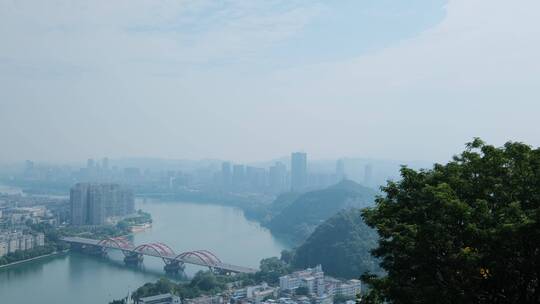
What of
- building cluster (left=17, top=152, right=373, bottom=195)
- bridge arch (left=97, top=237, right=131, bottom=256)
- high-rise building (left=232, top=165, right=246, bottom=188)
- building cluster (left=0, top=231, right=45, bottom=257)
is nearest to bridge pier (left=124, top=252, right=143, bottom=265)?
bridge arch (left=97, top=237, right=131, bottom=256)

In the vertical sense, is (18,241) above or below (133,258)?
above

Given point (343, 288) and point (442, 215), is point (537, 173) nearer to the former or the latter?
point (442, 215)

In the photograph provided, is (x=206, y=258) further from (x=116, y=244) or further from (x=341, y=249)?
(x=116, y=244)

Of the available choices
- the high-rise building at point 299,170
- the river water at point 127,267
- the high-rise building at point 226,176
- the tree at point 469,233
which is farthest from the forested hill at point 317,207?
the tree at point 469,233

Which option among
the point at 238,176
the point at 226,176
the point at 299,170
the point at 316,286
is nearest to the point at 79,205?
the point at 316,286

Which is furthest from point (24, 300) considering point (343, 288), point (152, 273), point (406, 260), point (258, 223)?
point (258, 223)

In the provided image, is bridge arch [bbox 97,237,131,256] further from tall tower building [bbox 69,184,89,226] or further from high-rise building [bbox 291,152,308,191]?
high-rise building [bbox 291,152,308,191]
